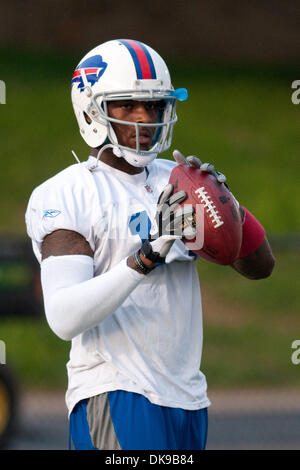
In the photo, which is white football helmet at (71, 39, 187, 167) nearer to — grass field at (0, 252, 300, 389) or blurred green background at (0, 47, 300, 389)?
blurred green background at (0, 47, 300, 389)

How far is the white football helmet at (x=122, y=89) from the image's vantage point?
3.57m

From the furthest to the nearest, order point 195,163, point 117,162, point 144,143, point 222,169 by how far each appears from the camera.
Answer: point 222,169
point 117,162
point 144,143
point 195,163

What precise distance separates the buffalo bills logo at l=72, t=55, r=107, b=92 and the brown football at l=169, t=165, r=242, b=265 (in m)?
0.53

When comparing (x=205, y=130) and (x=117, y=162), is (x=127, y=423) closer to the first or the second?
(x=117, y=162)

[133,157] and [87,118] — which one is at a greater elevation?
[87,118]

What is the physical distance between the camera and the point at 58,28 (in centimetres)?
1841

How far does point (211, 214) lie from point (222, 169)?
11.4 metres

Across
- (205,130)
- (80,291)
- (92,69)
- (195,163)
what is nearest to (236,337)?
(92,69)

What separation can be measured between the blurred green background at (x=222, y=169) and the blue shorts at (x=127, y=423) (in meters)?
4.52

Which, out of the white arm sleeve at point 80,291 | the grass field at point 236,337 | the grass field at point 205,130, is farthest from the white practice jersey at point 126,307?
the grass field at point 205,130

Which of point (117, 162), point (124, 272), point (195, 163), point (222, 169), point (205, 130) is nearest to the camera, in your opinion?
point (124, 272)

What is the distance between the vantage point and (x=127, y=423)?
3.42m

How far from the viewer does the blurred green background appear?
9.09 metres
